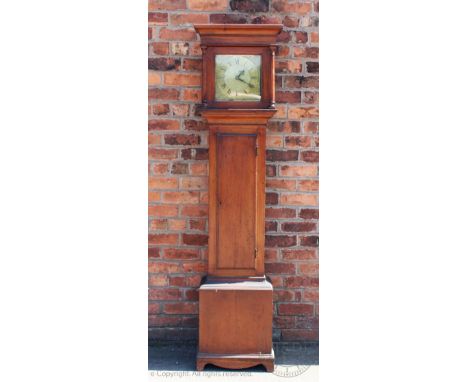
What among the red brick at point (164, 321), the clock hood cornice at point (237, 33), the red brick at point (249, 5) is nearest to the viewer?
the clock hood cornice at point (237, 33)

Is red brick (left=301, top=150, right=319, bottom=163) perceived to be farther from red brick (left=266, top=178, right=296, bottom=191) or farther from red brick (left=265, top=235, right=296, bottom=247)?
red brick (left=265, top=235, right=296, bottom=247)

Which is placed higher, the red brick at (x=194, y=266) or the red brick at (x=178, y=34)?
the red brick at (x=178, y=34)

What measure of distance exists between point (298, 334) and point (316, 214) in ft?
2.28

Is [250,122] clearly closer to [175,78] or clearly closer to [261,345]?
[175,78]

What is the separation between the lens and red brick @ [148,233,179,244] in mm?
2729

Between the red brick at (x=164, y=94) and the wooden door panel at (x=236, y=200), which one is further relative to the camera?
the red brick at (x=164, y=94)

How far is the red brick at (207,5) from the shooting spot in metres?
2.66

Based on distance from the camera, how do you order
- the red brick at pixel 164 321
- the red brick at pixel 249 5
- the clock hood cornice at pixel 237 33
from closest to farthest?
1. the clock hood cornice at pixel 237 33
2. the red brick at pixel 249 5
3. the red brick at pixel 164 321

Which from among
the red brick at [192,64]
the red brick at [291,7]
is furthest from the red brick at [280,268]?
the red brick at [291,7]

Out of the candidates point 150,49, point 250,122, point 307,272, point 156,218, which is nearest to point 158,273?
point 156,218

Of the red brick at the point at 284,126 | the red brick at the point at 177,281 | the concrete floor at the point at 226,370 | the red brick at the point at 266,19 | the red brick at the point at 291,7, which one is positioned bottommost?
the concrete floor at the point at 226,370

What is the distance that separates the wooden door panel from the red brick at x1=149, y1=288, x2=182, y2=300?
43cm

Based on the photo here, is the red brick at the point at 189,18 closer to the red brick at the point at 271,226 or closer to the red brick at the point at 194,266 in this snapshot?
the red brick at the point at 271,226

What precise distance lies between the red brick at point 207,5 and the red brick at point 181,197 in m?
1.01
